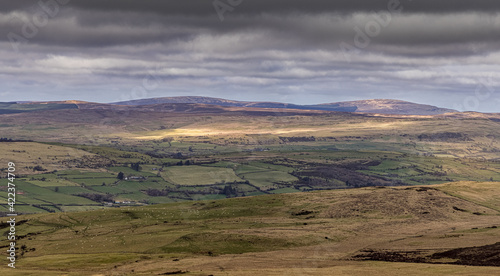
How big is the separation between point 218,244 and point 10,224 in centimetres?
7609

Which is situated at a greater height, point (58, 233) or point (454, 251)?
point (454, 251)

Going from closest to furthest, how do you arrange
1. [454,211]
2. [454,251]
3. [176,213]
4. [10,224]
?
[454,251], [454,211], [10,224], [176,213]

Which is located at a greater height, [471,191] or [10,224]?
[471,191]

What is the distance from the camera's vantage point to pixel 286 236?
135 m

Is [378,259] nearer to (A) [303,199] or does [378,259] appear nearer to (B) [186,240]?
(B) [186,240]

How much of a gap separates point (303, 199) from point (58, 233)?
75952 millimetres

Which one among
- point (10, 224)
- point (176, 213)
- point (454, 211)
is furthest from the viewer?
point (176, 213)

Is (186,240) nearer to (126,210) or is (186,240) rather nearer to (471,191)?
(126,210)

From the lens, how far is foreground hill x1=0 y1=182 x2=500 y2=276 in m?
103

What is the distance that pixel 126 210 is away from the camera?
18612cm

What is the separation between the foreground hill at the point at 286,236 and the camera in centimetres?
10281

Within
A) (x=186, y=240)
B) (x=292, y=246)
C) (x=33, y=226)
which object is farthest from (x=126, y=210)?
(x=292, y=246)

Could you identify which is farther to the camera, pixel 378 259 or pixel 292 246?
pixel 292 246

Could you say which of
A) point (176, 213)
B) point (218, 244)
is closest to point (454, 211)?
point (218, 244)
